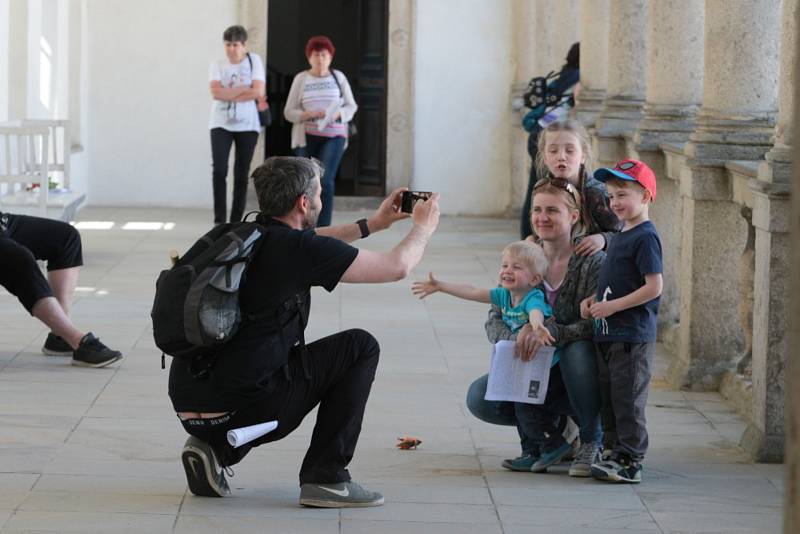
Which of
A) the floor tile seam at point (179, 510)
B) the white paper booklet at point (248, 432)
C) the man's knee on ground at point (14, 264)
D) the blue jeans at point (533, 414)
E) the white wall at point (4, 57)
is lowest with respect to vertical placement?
the floor tile seam at point (179, 510)

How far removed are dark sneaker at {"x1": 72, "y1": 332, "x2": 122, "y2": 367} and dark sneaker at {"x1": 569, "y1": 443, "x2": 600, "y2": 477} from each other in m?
2.73

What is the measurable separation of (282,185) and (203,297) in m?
0.48

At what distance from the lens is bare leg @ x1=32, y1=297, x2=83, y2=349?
7414mm

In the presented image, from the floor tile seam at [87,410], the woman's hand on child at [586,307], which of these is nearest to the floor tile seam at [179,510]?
the floor tile seam at [87,410]

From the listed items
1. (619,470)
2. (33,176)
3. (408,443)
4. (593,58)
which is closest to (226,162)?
(33,176)

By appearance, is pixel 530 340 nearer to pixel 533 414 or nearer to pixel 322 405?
pixel 533 414

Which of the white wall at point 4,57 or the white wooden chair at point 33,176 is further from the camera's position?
the white wall at point 4,57

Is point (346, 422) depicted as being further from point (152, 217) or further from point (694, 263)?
point (152, 217)

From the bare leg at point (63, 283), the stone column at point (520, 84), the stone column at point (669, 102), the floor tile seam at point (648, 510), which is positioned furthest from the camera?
the stone column at point (520, 84)

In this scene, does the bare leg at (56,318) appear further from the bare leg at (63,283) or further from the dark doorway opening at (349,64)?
the dark doorway opening at (349,64)

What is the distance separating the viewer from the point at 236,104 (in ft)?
44.3

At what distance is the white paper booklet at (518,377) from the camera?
538 centimetres

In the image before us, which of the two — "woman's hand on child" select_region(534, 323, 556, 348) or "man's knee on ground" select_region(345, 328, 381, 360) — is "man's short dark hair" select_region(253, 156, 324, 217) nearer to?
"man's knee on ground" select_region(345, 328, 381, 360)

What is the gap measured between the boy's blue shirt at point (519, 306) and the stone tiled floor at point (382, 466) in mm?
538
